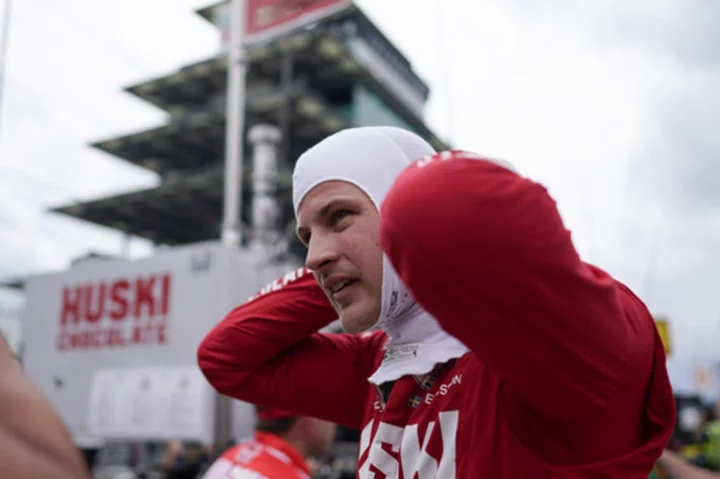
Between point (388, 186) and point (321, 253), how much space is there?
7.1 inches

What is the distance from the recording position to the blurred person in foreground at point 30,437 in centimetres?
47

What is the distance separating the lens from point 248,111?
23750 millimetres

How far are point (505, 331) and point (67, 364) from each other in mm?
5096

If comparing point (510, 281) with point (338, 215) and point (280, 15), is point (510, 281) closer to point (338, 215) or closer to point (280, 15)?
point (338, 215)

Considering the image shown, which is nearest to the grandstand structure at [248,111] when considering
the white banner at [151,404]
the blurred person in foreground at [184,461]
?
the blurred person in foreground at [184,461]

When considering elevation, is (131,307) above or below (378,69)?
below

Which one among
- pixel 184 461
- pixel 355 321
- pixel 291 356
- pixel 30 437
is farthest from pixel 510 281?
pixel 184 461

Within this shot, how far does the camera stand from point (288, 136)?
24.1m

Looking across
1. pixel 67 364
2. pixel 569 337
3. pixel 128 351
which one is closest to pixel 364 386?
pixel 569 337

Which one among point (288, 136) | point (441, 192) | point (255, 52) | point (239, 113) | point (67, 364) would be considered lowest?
point (67, 364)

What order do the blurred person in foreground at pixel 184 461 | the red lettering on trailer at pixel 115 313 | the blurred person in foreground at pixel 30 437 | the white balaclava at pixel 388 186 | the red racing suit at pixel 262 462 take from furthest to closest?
the blurred person in foreground at pixel 184 461 < the red lettering on trailer at pixel 115 313 < the red racing suit at pixel 262 462 < the white balaclava at pixel 388 186 < the blurred person in foreground at pixel 30 437

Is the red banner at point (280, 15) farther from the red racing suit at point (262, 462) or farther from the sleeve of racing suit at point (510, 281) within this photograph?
the sleeve of racing suit at point (510, 281)

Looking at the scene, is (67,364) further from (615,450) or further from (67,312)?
(615,450)

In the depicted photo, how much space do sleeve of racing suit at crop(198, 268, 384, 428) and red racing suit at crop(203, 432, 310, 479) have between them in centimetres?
93
